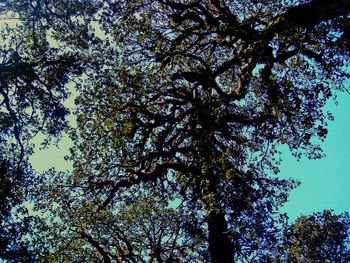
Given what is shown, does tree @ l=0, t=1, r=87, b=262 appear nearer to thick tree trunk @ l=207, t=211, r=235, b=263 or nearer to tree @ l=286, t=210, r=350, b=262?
thick tree trunk @ l=207, t=211, r=235, b=263

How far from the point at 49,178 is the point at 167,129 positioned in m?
5.55

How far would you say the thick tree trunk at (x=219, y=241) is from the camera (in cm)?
1438

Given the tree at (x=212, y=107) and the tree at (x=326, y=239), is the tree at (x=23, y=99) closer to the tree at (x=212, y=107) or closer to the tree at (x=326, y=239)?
the tree at (x=212, y=107)

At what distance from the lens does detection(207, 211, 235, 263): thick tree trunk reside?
1438 cm

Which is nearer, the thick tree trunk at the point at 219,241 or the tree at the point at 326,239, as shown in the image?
the thick tree trunk at the point at 219,241

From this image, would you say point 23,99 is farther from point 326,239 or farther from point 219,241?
point 326,239

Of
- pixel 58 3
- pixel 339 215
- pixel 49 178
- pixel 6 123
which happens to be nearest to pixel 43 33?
pixel 58 3

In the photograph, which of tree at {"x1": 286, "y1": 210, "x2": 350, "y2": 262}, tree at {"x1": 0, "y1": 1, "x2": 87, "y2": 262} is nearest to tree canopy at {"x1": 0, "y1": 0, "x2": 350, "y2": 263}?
tree at {"x1": 0, "y1": 1, "x2": 87, "y2": 262}

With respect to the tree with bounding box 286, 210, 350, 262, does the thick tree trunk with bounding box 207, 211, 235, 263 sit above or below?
below

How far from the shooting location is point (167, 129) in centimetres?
1642

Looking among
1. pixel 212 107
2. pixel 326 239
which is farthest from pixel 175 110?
pixel 326 239

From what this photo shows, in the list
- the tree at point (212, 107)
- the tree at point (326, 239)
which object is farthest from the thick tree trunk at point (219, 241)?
the tree at point (326, 239)

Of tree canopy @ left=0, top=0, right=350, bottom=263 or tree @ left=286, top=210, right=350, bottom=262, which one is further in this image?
tree @ left=286, top=210, right=350, bottom=262

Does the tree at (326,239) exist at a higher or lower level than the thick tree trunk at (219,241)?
higher
